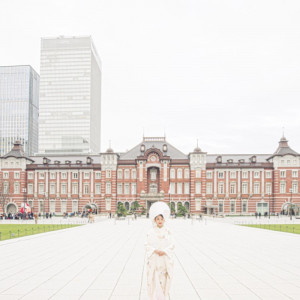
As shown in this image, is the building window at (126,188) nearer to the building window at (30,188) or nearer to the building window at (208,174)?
the building window at (208,174)

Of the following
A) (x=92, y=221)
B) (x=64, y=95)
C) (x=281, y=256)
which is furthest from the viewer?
(x=64, y=95)

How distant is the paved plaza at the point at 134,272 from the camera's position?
393 inches

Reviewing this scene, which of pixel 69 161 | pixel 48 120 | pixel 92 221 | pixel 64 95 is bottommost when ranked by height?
pixel 92 221

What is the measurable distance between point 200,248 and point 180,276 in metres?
7.42

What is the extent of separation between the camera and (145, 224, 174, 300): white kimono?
768 centimetres

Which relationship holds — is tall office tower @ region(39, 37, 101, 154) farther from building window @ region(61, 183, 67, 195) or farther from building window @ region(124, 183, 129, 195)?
building window @ region(124, 183, 129, 195)

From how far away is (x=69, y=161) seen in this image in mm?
→ 77812

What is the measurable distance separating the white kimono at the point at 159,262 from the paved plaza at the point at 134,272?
205cm

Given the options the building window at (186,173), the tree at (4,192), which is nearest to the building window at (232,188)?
the building window at (186,173)

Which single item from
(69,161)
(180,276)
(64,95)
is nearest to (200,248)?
(180,276)

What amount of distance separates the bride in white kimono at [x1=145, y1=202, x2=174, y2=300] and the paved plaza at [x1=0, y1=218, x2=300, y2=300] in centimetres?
206

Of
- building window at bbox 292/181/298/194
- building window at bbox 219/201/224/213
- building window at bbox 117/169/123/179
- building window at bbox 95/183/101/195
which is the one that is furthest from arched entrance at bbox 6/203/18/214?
building window at bbox 292/181/298/194

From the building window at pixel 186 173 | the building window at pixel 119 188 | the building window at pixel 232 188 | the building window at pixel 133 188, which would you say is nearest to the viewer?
the building window at pixel 232 188

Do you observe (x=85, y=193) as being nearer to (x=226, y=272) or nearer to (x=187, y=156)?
(x=187, y=156)
